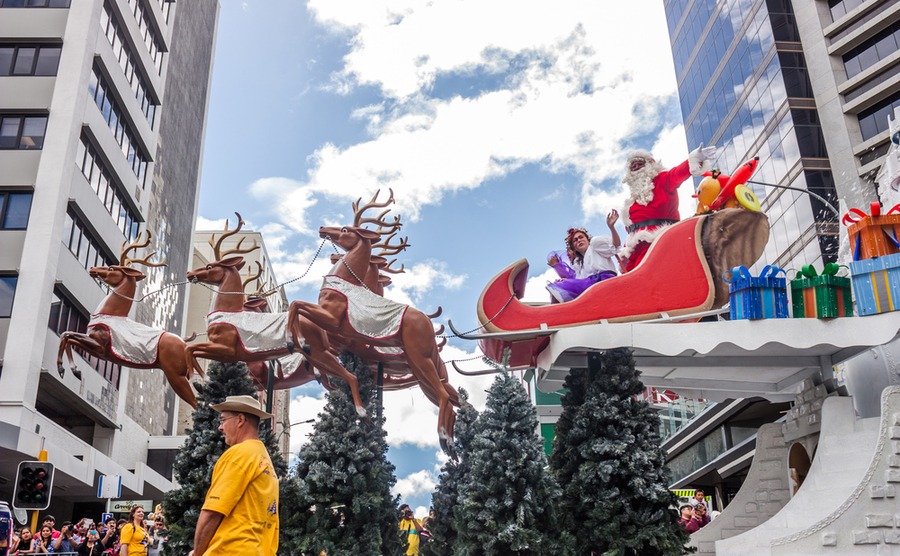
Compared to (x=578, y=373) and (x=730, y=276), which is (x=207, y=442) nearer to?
(x=578, y=373)

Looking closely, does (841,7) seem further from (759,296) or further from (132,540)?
(132,540)

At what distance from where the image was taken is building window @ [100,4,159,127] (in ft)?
117

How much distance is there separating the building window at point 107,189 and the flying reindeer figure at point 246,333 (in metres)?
17.4

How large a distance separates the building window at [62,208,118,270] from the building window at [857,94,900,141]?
4046 cm

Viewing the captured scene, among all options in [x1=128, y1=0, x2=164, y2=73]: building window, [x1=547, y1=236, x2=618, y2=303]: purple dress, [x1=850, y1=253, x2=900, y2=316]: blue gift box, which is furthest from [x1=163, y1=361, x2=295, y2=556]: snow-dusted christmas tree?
[x1=128, y1=0, x2=164, y2=73]: building window

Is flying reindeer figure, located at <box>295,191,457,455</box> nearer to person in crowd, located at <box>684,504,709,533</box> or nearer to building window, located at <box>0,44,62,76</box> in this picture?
person in crowd, located at <box>684,504,709,533</box>

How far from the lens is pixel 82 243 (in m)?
33.4

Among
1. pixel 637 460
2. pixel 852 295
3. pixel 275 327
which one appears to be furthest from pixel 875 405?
pixel 275 327

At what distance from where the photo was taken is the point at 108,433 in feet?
125

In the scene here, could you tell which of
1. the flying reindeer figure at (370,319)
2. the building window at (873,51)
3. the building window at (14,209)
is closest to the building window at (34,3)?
the building window at (14,209)

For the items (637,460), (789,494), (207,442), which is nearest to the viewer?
(637,460)

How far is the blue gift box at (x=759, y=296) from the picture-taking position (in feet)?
46.2

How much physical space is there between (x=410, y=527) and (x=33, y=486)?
7652 millimetres

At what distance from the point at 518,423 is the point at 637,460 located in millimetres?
2111
